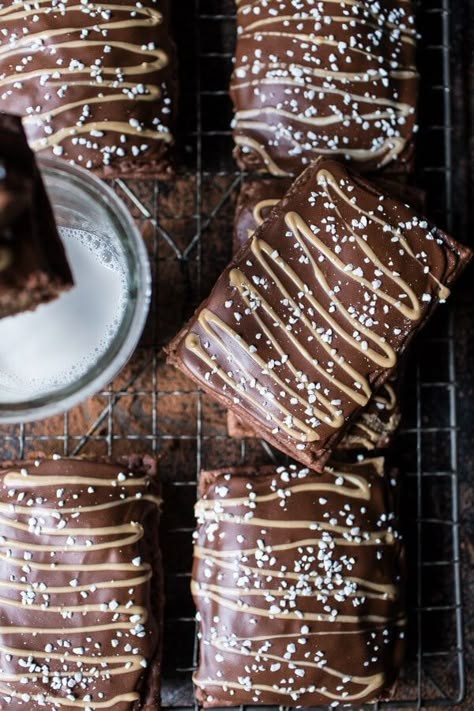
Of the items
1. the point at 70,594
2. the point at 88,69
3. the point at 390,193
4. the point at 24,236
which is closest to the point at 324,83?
the point at 390,193

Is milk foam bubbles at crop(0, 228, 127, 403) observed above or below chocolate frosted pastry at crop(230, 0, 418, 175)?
below

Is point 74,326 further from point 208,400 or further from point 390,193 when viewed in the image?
point 390,193

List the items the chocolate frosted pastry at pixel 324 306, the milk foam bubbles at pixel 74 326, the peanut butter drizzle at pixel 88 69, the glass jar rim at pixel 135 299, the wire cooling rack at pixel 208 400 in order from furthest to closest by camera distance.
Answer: the wire cooling rack at pixel 208 400 < the peanut butter drizzle at pixel 88 69 < the chocolate frosted pastry at pixel 324 306 < the milk foam bubbles at pixel 74 326 < the glass jar rim at pixel 135 299

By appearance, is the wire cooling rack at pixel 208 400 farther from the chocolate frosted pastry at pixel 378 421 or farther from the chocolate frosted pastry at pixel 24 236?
the chocolate frosted pastry at pixel 24 236

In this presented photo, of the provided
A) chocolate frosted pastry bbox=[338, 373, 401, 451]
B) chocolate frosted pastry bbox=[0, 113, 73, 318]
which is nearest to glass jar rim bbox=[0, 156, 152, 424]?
chocolate frosted pastry bbox=[0, 113, 73, 318]

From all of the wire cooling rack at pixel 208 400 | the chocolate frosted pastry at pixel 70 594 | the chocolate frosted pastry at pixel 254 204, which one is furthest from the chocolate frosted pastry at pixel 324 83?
the chocolate frosted pastry at pixel 70 594

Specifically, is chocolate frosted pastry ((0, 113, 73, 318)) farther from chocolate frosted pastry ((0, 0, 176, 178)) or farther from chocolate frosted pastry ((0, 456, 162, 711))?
chocolate frosted pastry ((0, 456, 162, 711))

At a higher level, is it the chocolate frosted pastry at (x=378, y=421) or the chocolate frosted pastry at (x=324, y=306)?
the chocolate frosted pastry at (x=324, y=306)

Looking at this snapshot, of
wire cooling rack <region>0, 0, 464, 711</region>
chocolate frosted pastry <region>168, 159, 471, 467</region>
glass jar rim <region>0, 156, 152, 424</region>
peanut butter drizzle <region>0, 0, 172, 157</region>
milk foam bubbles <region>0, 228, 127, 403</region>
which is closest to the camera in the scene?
glass jar rim <region>0, 156, 152, 424</region>
